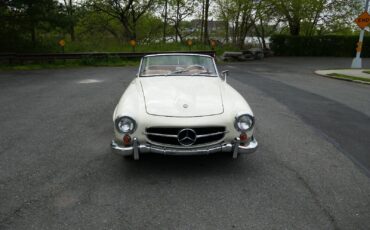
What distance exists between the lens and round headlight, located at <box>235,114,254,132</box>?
3.72 m

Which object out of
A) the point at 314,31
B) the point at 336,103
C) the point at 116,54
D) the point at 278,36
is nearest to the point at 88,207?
the point at 336,103

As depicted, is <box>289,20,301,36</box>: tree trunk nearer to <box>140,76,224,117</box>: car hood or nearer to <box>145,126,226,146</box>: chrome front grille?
<box>140,76,224,117</box>: car hood

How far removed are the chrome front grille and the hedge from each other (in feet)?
76.3

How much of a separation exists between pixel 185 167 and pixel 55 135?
2587 millimetres

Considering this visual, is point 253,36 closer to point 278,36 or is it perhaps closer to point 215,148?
point 278,36

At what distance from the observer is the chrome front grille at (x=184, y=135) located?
3.57 m

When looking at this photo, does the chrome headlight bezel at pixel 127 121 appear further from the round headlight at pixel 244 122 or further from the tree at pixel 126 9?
the tree at pixel 126 9

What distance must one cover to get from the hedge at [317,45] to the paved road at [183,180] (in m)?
19.8

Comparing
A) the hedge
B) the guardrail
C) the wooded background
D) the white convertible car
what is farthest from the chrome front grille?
the hedge

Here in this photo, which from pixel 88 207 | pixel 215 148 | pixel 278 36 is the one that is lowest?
pixel 88 207

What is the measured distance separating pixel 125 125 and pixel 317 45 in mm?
24883

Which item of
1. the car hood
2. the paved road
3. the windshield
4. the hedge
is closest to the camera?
the paved road

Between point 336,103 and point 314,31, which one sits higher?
point 314,31

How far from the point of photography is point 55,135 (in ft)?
17.3
